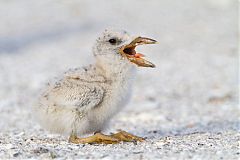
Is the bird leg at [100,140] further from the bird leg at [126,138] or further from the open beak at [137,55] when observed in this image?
the open beak at [137,55]

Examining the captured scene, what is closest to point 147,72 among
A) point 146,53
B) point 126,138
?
point 146,53

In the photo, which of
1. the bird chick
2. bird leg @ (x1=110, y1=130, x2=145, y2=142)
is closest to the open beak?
the bird chick

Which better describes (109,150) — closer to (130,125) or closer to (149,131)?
(149,131)

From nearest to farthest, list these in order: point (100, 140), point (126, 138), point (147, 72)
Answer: point (100, 140)
point (126, 138)
point (147, 72)

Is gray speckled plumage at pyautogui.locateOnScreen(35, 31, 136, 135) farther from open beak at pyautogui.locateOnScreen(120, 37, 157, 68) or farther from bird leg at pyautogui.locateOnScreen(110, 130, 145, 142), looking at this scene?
bird leg at pyautogui.locateOnScreen(110, 130, 145, 142)

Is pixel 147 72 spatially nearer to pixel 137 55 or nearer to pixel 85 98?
pixel 137 55
